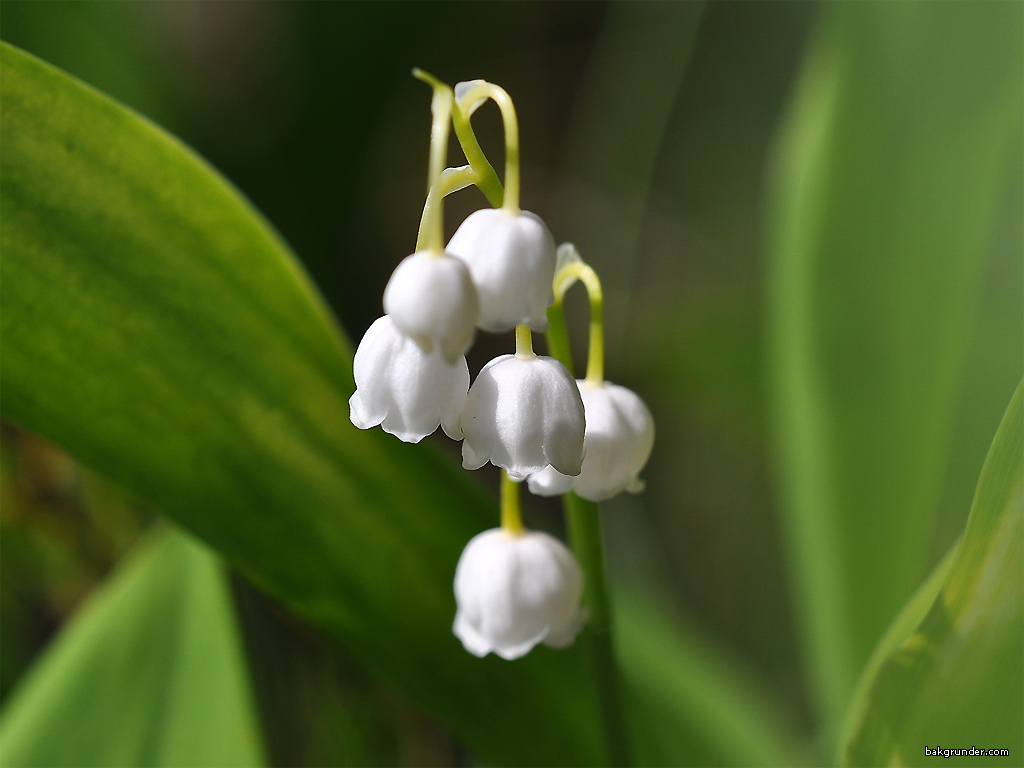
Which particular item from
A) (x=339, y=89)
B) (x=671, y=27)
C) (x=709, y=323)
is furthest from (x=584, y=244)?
(x=339, y=89)

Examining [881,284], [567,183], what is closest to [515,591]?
[881,284]

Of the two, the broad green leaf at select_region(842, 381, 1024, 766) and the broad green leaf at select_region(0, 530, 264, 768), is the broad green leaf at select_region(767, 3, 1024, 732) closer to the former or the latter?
the broad green leaf at select_region(842, 381, 1024, 766)

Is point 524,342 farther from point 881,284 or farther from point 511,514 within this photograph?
point 881,284

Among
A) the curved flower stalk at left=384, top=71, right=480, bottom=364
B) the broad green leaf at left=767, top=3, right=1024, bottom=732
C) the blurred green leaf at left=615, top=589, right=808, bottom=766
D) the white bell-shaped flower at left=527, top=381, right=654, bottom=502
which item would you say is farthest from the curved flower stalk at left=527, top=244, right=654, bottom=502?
the broad green leaf at left=767, top=3, right=1024, bottom=732

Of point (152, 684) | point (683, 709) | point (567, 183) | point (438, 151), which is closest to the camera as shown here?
point (438, 151)

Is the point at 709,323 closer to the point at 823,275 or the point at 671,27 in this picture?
the point at 671,27

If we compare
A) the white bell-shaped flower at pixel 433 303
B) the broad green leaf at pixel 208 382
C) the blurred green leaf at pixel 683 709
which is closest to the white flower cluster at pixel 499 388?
the white bell-shaped flower at pixel 433 303
